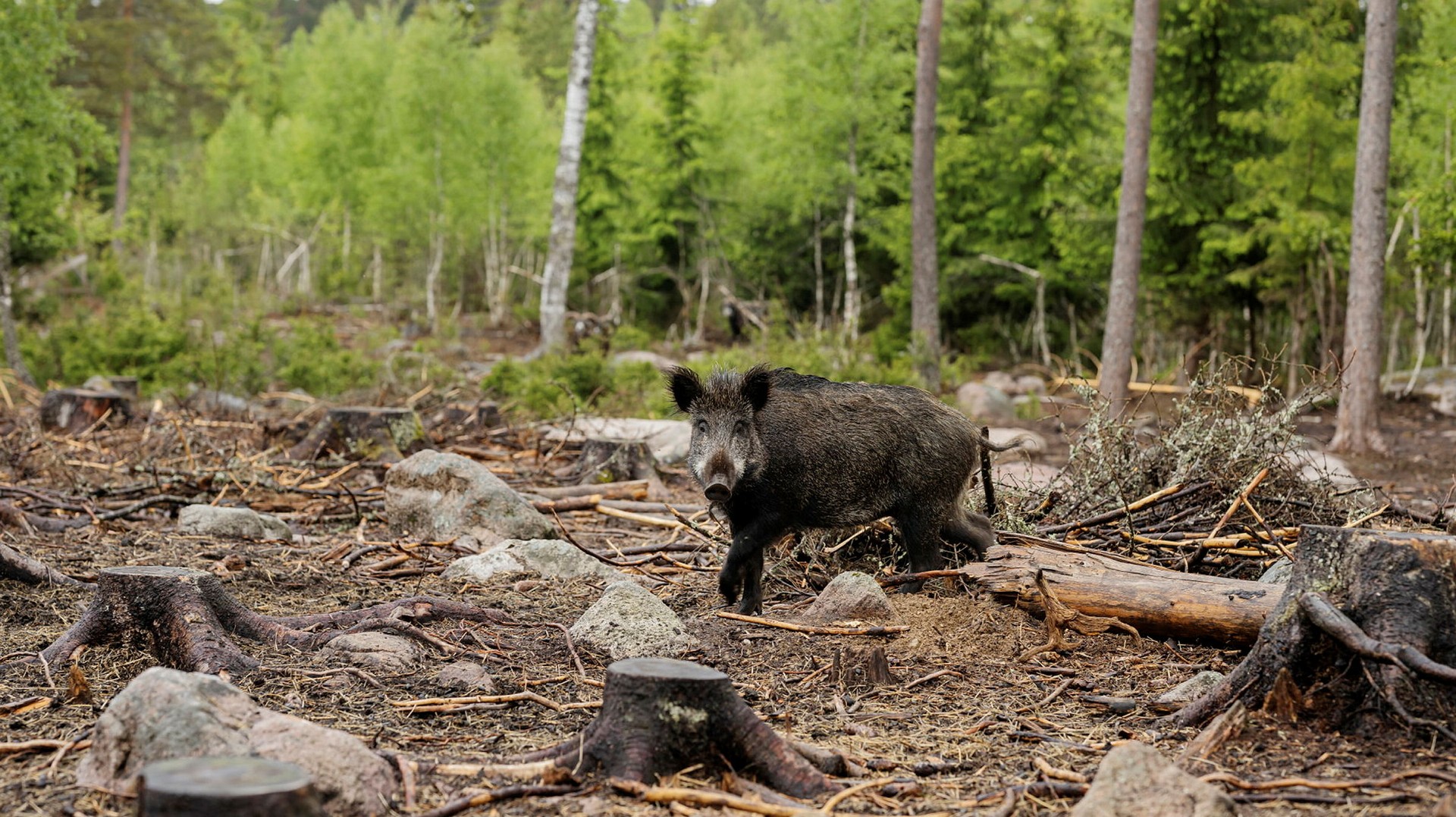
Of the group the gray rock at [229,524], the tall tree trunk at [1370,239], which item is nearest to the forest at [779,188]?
the tall tree trunk at [1370,239]

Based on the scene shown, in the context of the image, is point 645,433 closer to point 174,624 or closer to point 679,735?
point 174,624

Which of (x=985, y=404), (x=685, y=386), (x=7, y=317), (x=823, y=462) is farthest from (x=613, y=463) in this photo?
(x=7, y=317)

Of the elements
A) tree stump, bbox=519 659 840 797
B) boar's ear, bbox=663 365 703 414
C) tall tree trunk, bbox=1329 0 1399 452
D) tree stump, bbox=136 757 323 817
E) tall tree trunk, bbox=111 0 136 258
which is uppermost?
tall tree trunk, bbox=111 0 136 258

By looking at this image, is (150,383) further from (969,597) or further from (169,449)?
(969,597)

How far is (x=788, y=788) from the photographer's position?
3559 millimetres

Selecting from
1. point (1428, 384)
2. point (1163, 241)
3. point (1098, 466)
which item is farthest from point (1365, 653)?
point (1428, 384)

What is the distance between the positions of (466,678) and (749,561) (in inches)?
72.9

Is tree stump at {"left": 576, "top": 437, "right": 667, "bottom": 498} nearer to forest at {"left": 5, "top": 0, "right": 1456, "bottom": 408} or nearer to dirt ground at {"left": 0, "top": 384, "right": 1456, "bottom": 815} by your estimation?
dirt ground at {"left": 0, "top": 384, "right": 1456, "bottom": 815}

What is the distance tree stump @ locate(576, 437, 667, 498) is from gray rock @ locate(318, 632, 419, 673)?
511 cm

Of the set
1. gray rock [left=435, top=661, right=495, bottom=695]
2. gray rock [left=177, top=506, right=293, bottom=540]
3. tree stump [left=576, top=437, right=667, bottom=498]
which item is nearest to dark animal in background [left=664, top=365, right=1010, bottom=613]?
gray rock [left=435, top=661, right=495, bottom=695]

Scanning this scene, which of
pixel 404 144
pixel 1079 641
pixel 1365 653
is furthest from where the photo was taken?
pixel 404 144

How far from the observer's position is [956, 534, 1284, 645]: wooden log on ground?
5371mm

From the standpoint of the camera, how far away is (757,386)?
244 inches

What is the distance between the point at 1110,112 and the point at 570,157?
1365cm
